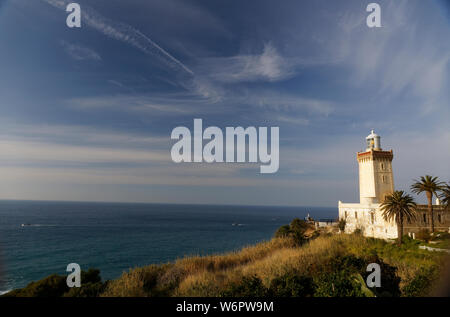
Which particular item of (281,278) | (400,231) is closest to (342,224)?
(400,231)

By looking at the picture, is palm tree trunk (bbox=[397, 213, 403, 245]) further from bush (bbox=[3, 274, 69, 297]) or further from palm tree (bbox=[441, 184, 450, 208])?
bush (bbox=[3, 274, 69, 297])

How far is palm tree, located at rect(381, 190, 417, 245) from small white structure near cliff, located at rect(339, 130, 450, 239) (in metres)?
0.86

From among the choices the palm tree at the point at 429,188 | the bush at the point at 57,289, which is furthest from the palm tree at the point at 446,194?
the bush at the point at 57,289

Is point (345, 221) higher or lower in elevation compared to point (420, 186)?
lower

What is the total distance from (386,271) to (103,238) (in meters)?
73.1

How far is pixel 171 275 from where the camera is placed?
14.8m

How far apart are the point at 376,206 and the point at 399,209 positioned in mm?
3829

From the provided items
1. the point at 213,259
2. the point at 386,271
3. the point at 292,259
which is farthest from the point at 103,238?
the point at 386,271

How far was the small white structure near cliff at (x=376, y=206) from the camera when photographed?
2938 cm

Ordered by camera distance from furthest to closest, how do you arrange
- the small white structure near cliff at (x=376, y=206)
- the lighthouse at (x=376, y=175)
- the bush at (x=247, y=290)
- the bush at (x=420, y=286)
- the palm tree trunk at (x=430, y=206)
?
1. the lighthouse at (x=376, y=175)
2. the small white structure near cliff at (x=376, y=206)
3. the palm tree trunk at (x=430, y=206)
4. the bush at (x=420, y=286)
5. the bush at (x=247, y=290)

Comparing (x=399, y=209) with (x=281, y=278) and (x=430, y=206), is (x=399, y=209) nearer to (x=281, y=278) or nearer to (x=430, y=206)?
(x=430, y=206)

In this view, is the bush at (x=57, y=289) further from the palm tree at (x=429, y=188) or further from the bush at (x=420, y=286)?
the palm tree at (x=429, y=188)

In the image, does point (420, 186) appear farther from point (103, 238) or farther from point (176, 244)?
point (103, 238)
